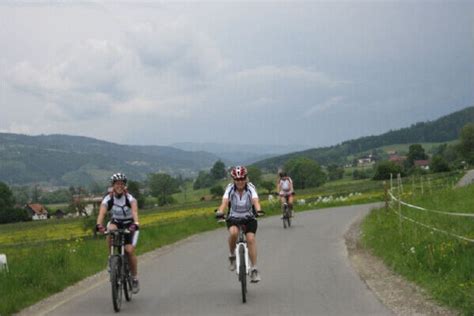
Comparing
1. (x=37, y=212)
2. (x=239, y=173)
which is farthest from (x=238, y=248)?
(x=37, y=212)

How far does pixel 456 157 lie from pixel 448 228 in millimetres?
113201

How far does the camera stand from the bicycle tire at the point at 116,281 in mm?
9742

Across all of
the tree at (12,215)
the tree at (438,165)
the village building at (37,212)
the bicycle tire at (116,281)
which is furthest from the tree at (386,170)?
the bicycle tire at (116,281)

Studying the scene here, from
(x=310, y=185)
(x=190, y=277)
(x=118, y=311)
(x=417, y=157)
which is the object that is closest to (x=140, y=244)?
(x=190, y=277)

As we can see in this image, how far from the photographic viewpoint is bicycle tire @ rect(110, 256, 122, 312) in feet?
32.0

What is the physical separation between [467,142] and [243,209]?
115 metres

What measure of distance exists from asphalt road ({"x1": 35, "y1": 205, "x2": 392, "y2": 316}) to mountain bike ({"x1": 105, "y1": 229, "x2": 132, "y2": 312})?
199 millimetres

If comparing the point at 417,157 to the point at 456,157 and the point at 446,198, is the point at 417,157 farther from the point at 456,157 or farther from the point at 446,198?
the point at 446,198

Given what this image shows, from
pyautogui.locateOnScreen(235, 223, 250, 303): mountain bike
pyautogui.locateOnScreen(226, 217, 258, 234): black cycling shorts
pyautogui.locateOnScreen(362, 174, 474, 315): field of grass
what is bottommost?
pyautogui.locateOnScreen(362, 174, 474, 315): field of grass

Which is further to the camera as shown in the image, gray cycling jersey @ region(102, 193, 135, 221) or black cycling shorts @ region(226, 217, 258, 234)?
black cycling shorts @ region(226, 217, 258, 234)

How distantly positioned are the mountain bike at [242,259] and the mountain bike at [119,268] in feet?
5.73

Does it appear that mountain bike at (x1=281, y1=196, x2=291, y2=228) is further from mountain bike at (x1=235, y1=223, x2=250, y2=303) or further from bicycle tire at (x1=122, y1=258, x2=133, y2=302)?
bicycle tire at (x1=122, y1=258, x2=133, y2=302)

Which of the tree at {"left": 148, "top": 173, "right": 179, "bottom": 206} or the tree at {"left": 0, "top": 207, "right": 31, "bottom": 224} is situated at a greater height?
the tree at {"left": 148, "top": 173, "right": 179, "bottom": 206}

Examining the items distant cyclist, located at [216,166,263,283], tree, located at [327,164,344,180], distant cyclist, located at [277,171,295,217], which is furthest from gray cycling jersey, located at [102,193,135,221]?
tree, located at [327,164,344,180]
